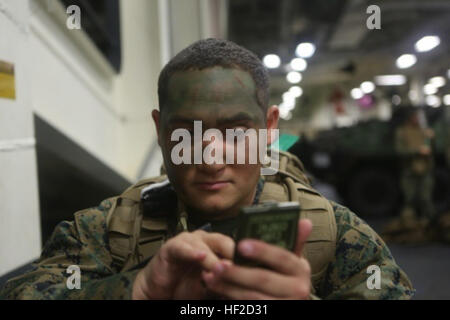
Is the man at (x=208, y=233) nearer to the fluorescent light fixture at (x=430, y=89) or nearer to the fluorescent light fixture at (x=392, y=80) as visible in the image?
the fluorescent light fixture at (x=392, y=80)

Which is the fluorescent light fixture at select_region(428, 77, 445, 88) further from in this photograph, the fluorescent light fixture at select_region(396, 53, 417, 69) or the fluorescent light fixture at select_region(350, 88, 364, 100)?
the fluorescent light fixture at select_region(396, 53, 417, 69)

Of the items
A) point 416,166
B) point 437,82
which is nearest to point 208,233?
point 416,166

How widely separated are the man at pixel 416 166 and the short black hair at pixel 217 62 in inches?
146

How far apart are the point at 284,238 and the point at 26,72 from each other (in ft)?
3.26

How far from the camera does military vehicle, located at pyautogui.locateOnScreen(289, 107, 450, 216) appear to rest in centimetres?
446

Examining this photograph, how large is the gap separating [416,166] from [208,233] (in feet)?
13.1

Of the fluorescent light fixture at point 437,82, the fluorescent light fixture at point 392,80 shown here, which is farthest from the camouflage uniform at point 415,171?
the fluorescent light fixture at point 437,82

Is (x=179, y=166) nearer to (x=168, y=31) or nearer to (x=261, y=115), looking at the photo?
(x=261, y=115)

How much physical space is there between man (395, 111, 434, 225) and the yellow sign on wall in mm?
3720

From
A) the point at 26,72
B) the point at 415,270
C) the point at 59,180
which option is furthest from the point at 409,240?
the point at 26,72

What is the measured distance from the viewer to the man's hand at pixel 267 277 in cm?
47

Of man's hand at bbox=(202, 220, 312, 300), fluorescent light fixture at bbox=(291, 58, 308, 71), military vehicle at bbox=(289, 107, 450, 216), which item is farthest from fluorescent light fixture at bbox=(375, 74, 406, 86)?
man's hand at bbox=(202, 220, 312, 300)

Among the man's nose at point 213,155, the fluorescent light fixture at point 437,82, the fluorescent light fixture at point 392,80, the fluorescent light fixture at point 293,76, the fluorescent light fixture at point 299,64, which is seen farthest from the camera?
the fluorescent light fixture at point 437,82

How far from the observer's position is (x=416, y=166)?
4.05 metres
